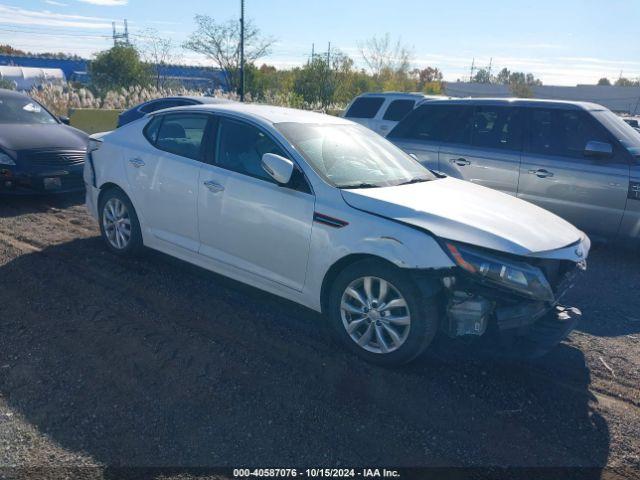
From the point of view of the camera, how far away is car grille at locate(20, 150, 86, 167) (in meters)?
7.60

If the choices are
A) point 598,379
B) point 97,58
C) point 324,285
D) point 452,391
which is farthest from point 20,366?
point 97,58

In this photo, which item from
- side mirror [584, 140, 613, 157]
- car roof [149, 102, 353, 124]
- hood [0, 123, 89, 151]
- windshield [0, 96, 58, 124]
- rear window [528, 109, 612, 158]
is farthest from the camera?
windshield [0, 96, 58, 124]

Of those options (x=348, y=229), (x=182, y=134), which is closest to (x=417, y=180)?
(x=348, y=229)

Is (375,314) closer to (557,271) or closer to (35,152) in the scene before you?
(557,271)

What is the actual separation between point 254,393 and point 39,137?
21.5ft

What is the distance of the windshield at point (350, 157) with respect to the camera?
4246mm

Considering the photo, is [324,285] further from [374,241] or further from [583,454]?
[583,454]

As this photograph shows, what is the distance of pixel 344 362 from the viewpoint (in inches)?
152

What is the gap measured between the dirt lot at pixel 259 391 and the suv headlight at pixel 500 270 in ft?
2.34

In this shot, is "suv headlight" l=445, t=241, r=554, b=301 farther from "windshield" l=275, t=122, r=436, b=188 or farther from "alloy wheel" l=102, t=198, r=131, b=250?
"alloy wheel" l=102, t=198, r=131, b=250

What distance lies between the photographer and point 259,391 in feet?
11.4

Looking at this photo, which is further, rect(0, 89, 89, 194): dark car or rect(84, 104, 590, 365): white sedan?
rect(0, 89, 89, 194): dark car

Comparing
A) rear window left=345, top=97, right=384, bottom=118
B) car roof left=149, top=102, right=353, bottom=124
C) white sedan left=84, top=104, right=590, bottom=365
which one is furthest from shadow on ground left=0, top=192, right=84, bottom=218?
rear window left=345, top=97, right=384, bottom=118

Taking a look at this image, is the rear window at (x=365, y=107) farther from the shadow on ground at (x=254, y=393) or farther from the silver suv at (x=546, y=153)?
the shadow on ground at (x=254, y=393)
